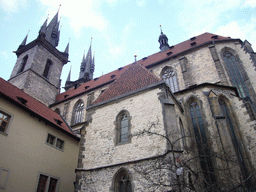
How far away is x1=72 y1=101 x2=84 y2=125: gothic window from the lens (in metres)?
22.4

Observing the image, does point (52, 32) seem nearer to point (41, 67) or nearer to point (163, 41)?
point (41, 67)

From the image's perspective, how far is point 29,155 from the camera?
11023 millimetres

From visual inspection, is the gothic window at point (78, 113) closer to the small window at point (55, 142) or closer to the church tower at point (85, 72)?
the small window at point (55, 142)

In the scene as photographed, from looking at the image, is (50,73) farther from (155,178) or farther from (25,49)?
(155,178)

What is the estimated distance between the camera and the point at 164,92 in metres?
10.5

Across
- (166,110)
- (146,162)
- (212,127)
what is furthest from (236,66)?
(146,162)

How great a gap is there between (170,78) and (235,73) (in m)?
5.00

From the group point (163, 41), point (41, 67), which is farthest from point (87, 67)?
point (163, 41)

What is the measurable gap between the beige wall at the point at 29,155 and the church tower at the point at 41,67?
13640mm

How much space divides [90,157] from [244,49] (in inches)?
557

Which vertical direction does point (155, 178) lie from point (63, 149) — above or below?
below

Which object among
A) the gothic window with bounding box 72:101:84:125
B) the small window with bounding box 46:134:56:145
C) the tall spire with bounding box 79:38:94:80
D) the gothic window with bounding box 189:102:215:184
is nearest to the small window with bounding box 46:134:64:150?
the small window with bounding box 46:134:56:145

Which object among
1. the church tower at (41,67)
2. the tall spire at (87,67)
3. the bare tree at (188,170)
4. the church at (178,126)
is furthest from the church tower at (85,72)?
the bare tree at (188,170)

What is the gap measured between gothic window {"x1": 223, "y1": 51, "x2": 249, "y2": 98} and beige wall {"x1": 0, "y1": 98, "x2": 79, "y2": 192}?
12603 millimetres
